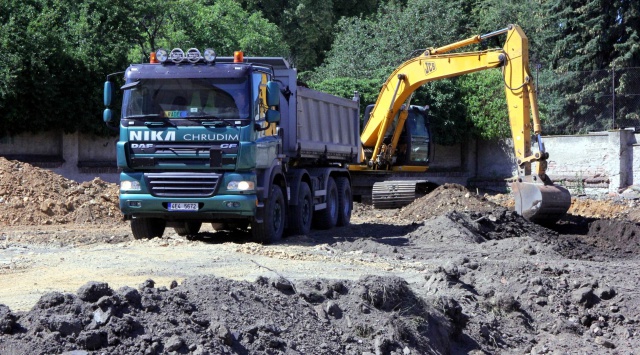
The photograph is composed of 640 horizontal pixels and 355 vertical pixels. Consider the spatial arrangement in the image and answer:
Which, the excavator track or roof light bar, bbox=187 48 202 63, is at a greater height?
roof light bar, bbox=187 48 202 63

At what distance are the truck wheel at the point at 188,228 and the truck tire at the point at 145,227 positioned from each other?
1.82ft

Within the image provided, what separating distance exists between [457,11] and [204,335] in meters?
34.0

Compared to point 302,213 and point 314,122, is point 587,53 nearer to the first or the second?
point 314,122

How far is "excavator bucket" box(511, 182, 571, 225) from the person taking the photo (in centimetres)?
1862

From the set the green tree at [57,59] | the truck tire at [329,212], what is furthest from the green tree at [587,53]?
the green tree at [57,59]

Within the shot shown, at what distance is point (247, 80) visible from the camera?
14508 millimetres

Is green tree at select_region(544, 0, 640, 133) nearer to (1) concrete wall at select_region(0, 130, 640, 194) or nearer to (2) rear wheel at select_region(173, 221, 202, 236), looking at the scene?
(1) concrete wall at select_region(0, 130, 640, 194)

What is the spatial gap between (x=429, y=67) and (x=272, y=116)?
820 centimetres

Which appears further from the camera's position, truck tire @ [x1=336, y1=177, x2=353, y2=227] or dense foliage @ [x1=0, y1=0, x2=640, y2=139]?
dense foliage @ [x1=0, y1=0, x2=640, y2=139]

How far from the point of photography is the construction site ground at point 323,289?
723 cm

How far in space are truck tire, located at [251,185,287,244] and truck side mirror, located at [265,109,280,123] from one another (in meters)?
1.23

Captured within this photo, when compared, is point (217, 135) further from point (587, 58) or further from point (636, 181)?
point (587, 58)

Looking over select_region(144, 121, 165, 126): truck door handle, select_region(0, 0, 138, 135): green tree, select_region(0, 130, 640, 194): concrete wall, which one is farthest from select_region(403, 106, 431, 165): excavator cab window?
select_region(144, 121, 165, 126): truck door handle

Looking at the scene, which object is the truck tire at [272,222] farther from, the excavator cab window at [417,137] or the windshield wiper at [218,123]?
the excavator cab window at [417,137]
